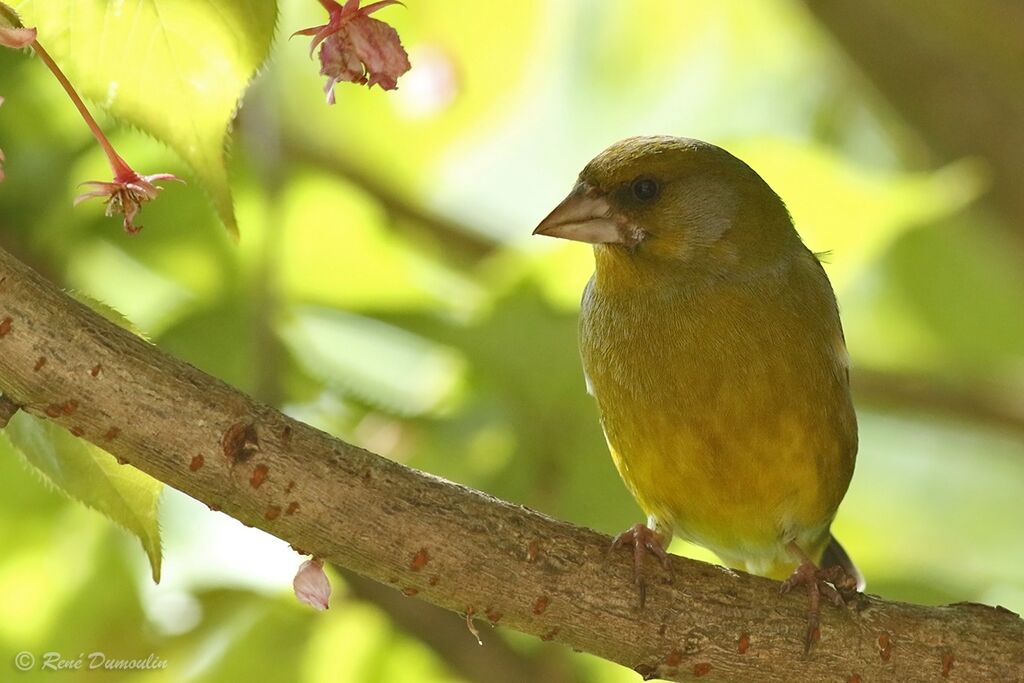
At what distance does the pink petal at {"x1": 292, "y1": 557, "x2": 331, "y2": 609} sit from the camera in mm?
1718

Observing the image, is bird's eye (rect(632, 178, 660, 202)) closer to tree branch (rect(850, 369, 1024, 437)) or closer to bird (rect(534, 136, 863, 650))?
bird (rect(534, 136, 863, 650))

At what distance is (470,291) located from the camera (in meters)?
3.34

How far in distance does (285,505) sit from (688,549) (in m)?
1.89

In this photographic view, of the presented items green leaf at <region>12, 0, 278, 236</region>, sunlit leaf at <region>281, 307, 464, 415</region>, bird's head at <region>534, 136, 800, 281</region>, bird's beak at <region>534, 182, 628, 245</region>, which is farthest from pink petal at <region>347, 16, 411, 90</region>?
sunlit leaf at <region>281, 307, 464, 415</region>

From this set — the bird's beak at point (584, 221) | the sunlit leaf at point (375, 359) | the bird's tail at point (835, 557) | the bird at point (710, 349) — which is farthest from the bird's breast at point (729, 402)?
the sunlit leaf at point (375, 359)

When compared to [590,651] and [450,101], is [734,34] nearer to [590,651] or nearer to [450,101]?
[450,101]

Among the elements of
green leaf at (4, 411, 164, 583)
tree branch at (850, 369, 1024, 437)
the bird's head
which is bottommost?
green leaf at (4, 411, 164, 583)

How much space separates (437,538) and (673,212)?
3.87ft

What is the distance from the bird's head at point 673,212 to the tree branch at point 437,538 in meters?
0.79

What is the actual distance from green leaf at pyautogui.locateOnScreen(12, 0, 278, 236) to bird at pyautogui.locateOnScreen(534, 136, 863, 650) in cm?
119

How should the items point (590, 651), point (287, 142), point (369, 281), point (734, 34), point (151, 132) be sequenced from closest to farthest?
point (151, 132) < point (590, 651) < point (369, 281) < point (287, 142) < point (734, 34)

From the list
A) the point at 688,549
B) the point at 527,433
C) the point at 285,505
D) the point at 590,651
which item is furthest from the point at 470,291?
the point at 285,505

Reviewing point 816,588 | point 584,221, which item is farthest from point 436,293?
point 816,588

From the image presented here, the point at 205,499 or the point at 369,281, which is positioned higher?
the point at 369,281
